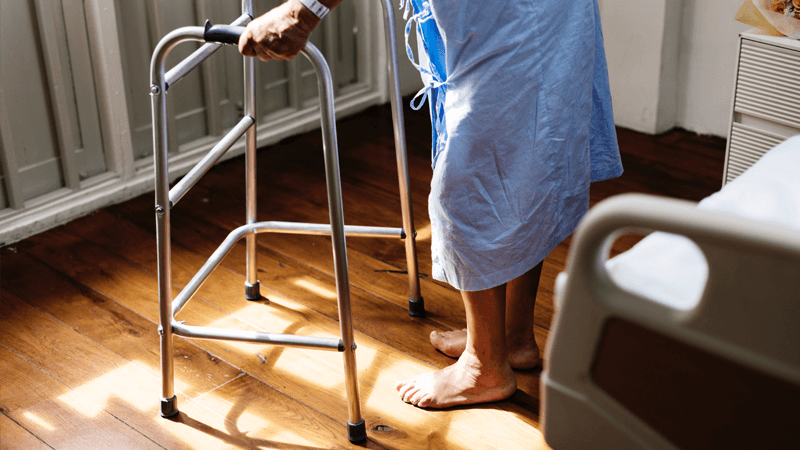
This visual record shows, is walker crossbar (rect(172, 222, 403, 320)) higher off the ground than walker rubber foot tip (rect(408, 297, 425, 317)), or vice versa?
walker crossbar (rect(172, 222, 403, 320))

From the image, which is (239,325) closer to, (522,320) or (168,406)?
(168,406)

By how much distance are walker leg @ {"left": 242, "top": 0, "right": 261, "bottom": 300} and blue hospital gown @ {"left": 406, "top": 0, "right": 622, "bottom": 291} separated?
0.39m

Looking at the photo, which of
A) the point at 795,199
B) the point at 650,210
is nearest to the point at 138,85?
the point at 795,199

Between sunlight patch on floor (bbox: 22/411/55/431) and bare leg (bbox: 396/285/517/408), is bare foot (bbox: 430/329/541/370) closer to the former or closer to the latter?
bare leg (bbox: 396/285/517/408)

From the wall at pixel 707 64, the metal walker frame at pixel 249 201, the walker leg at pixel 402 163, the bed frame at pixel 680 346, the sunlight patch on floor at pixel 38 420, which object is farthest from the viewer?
the wall at pixel 707 64

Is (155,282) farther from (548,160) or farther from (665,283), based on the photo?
(665,283)

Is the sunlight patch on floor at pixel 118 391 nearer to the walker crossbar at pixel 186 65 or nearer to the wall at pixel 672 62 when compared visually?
the walker crossbar at pixel 186 65

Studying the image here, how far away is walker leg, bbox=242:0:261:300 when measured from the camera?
1.52m

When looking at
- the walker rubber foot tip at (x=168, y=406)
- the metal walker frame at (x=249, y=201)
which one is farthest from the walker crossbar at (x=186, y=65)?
the walker rubber foot tip at (x=168, y=406)

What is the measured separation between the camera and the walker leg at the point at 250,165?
4.98 ft

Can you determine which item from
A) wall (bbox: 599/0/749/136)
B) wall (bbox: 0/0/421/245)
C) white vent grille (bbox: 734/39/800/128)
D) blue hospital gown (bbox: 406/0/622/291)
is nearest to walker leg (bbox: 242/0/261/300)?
blue hospital gown (bbox: 406/0/622/291)

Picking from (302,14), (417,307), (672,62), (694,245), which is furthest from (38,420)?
(672,62)

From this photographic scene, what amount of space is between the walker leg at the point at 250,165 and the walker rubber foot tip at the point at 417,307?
369 mm

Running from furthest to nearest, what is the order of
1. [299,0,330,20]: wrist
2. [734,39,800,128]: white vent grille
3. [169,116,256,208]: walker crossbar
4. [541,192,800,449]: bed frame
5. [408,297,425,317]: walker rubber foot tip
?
[734,39,800,128]: white vent grille, [408,297,425,317]: walker rubber foot tip, [169,116,256,208]: walker crossbar, [299,0,330,20]: wrist, [541,192,800,449]: bed frame
